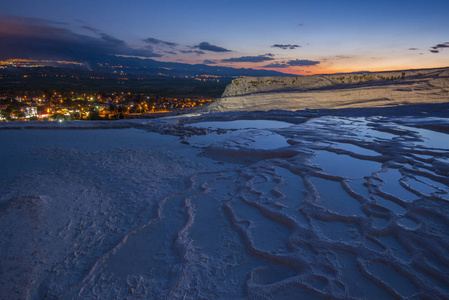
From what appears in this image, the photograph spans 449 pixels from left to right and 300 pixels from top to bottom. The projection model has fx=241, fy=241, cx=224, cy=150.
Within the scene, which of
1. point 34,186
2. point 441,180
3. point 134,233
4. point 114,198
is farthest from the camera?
point 441,180

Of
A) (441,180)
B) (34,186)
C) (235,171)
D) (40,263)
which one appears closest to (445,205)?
(441,180)

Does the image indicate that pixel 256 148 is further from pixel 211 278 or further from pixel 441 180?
pixel 211 278

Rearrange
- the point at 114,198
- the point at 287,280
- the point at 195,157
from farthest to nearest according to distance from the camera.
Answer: the point at 195,157 < the point at 114,198 < the point at 287,280

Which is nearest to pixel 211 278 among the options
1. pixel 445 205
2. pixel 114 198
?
pixel 114 198

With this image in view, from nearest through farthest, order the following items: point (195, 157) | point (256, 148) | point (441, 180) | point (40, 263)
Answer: point (40, 263) < point (441, 180) < point (195, 157) < point (256, 148)

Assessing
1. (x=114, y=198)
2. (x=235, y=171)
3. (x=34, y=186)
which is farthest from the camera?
(x=235, y=171)

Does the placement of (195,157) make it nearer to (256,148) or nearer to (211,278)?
(256,148)

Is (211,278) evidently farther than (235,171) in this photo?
No

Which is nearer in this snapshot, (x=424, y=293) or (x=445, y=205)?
(x=424, y=293)
